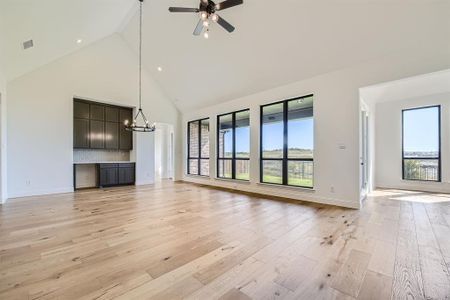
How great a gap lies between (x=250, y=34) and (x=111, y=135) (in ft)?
19.1

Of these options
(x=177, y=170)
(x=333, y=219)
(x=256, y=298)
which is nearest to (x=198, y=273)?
(x=256, y=298)

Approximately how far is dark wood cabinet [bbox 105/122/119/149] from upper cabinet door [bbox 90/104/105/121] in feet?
0.93

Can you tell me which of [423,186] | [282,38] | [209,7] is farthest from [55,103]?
[423,186]

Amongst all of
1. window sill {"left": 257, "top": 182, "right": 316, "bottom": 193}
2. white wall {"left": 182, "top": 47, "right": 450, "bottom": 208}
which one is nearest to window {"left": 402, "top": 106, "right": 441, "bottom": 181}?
white wall {"left": 182, "top": 47, "right": 450, "bottom": 208}

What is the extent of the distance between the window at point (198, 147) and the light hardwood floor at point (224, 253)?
415cm

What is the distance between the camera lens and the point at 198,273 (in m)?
1.86

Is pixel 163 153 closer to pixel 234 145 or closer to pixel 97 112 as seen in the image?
pixel 97 112

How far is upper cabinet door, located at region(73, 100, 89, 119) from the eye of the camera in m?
6.39

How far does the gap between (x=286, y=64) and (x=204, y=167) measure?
16.4 feet

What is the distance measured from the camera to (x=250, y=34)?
436cm

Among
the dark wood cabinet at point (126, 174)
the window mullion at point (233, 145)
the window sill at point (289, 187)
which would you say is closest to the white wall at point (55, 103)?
the dark wood cabinet at point (126, 174)

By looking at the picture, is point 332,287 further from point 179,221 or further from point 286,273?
point 179,221

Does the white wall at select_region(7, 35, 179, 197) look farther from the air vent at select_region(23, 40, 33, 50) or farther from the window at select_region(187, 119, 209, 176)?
the window at select_region(187, 119, 209, 176)

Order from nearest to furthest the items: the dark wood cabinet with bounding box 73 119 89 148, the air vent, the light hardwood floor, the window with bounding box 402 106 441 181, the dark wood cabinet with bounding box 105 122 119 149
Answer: the light hardwood floor, the air vent, the window with bounding box 402 106 441 181, the dark wood cabinet with bounding box 73 119 89 148, the dark wood cabinet with bounding box 105 122 119 149
